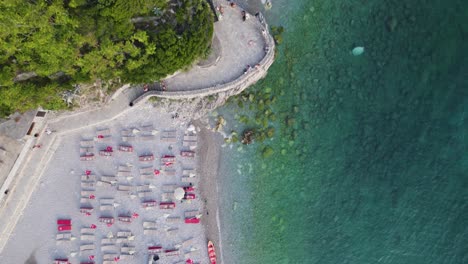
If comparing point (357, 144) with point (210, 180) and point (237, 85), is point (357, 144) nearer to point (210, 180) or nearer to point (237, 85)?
point (237, 85)

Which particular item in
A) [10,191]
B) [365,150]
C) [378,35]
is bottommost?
[10,191]

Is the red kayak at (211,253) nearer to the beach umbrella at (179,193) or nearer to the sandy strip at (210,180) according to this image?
the sandy strip at (210,180)

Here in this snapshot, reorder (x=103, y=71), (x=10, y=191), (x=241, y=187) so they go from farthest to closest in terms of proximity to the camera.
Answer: (x=241, y=187), (x=10, y=191), (x=103, y=71)

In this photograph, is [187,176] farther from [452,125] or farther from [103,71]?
[452,125]

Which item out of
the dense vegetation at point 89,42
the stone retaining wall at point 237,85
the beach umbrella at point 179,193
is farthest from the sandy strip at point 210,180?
the dense vegetation at point 89,42

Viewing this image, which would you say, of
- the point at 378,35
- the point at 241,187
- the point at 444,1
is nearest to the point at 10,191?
the point at 241,187

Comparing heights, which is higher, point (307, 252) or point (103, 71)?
point (103, 71)
